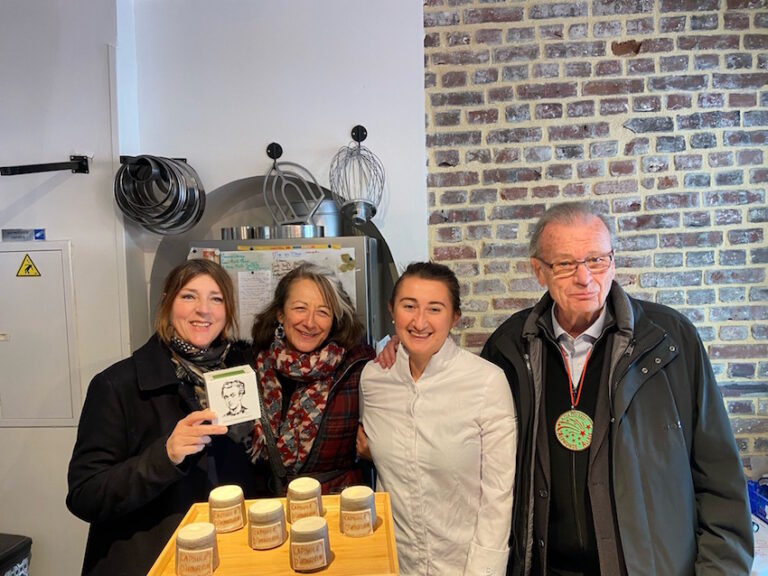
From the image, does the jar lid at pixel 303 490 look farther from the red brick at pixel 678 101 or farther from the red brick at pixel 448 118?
the red brick at pixel 678 101

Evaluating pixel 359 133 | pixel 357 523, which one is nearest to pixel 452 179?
pixel 359 133

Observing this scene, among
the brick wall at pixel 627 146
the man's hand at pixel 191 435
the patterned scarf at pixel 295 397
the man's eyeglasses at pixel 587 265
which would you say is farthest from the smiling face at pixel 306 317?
the brick wall at pixel 627 146

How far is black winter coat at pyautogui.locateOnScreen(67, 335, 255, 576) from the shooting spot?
4.47 feet

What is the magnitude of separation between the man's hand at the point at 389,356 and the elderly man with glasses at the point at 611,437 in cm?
38

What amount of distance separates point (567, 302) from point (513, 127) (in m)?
1.22

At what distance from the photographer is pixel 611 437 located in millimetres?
1408

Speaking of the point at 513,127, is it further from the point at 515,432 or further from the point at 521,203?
the point at 515,432

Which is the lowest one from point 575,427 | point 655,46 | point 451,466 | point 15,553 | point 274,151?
point 15,553

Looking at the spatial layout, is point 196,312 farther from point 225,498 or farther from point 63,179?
point 63,179

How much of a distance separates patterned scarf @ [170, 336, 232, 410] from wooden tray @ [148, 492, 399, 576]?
1.58ft

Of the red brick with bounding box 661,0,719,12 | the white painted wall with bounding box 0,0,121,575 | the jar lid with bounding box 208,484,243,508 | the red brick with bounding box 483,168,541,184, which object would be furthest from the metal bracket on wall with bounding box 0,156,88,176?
the red brick with bounding box 661,0,719,12

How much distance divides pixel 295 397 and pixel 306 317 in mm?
253

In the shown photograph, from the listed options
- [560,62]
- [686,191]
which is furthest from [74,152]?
[686,191]

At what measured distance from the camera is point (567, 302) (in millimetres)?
1477
